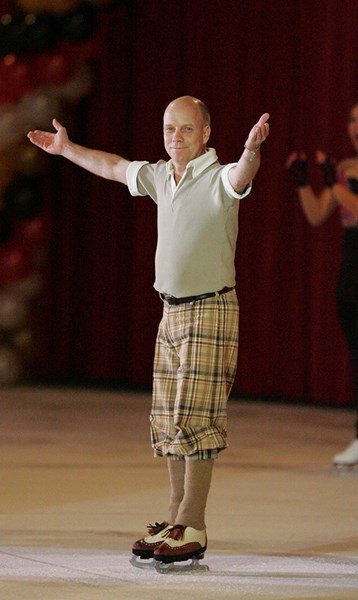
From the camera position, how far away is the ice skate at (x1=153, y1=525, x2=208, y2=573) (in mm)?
3250

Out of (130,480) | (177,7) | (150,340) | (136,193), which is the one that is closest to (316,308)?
(150,340)

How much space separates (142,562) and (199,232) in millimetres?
853

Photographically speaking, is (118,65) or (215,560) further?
(118,65)

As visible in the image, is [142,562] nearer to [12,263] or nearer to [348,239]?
[348,239]

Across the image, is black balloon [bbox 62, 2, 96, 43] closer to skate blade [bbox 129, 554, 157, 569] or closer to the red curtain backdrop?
the red curtain backdrop

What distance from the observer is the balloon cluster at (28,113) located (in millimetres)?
7094

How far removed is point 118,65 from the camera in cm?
816

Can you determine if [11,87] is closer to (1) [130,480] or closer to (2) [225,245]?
(1) [130,480]

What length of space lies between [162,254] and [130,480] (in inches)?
63.1

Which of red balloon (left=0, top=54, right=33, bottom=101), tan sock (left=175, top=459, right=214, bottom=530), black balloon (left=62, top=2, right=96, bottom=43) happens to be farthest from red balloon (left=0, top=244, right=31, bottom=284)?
tan sock (left=175, top=459, right=214, bottom=530)

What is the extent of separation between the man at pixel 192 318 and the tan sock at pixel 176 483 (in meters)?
0.03

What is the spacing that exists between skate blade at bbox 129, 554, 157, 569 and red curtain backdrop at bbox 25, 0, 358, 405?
13.4 feet

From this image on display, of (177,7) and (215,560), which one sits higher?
(177,7)

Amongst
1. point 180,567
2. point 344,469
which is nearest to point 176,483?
point 180,567
